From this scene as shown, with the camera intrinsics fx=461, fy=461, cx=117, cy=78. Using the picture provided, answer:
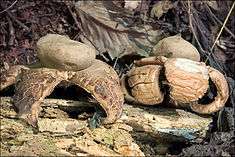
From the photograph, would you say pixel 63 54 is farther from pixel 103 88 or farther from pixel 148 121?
pixel 148 121

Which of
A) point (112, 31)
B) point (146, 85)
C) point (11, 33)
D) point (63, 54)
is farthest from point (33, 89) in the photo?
point (112, 31)

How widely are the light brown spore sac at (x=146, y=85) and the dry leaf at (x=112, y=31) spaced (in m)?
0.53

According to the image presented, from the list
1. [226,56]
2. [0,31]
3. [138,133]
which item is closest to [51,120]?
[138,133]

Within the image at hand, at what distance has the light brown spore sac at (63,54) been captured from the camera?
2424mm

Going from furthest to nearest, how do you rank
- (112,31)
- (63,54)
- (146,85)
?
(112,31)
(146,85)
(63,54)

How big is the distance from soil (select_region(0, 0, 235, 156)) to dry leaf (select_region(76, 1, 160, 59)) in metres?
0.10

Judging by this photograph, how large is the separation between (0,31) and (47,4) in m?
0.40

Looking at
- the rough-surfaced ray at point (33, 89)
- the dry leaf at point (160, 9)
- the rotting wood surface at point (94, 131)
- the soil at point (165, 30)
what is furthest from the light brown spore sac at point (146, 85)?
the dry leaf at point (160, 9)

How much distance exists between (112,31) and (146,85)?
831 mm

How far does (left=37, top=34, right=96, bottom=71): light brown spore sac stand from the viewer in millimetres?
2424

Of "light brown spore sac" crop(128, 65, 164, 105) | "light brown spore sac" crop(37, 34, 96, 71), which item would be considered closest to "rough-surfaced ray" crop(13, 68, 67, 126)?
"light brown spore sac" crop(37, 34, 96, 71)

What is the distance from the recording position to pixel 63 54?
95.0 inches

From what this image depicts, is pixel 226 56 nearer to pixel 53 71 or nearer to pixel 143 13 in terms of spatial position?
pixel 143 13

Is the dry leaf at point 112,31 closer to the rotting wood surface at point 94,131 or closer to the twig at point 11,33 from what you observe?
the twig at point 11,33
